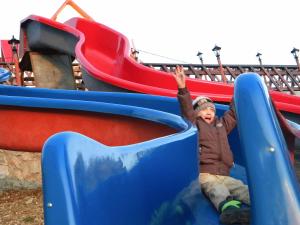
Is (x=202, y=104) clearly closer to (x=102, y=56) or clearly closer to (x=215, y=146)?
(x=215, y=146)

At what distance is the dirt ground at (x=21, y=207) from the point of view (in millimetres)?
3189

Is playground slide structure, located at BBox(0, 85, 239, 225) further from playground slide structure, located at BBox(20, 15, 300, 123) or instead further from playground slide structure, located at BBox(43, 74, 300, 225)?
playground slide structure, located at BBox(20, 15, 300, 123)

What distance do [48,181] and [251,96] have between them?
0.78m

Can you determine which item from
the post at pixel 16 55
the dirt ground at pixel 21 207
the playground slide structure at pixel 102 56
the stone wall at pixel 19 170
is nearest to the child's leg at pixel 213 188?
the dirt ground at pixel 21 207

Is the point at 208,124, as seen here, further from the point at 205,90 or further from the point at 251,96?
the point at 205,90

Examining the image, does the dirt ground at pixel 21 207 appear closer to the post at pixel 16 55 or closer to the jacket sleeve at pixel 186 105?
the jacket sleeve at pixel 186 105

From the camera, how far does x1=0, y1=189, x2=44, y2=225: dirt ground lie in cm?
319

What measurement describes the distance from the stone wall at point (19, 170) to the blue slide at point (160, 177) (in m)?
2.15

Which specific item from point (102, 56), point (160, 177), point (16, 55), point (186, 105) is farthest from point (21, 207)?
point (16, 55)

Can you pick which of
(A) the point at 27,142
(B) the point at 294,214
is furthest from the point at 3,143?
(B) the point at 294,214

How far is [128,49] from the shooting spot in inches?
286

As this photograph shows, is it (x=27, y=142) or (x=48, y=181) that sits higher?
(x=48, y=181)

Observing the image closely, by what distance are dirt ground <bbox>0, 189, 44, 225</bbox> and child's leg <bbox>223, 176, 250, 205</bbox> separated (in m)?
1.49

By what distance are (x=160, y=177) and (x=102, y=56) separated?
6099 millimetres
